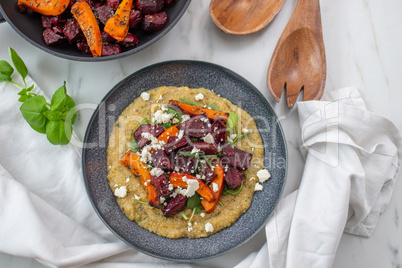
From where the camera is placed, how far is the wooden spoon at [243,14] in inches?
122

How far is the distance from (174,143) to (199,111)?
0.35 metres

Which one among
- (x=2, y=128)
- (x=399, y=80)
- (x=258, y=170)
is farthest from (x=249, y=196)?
(x=2, y=128)

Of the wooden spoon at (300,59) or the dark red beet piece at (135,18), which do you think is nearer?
the dark red beet piece at (135,18)

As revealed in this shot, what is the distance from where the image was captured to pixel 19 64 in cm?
287

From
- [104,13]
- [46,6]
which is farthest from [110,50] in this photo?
[46,6]

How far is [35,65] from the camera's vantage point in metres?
3.13

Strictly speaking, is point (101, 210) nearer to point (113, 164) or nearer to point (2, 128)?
point (113, 164)

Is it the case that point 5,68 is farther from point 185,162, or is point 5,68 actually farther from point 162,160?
point 185,162

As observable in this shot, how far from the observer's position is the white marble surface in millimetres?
3123

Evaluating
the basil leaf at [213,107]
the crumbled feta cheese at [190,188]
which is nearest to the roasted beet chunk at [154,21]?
the basil leaf at [213,107]

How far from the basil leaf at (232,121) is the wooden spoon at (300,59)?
0.43 metres

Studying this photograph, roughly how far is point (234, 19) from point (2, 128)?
221 centimetres

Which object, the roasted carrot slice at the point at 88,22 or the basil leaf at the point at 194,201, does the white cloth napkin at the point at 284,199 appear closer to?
the basil leaf at the point at 194,201

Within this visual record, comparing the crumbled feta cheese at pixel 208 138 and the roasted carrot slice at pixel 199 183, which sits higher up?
the crumbled feta cheese at pixel 208 138
